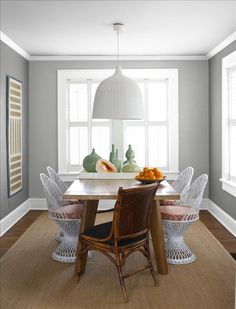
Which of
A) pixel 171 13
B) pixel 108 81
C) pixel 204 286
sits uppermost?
pixel 171 13

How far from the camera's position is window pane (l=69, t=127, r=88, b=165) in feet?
23.5

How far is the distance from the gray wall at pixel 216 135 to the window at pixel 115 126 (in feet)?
1.83

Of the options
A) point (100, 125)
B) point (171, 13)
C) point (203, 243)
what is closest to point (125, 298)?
point (203, 243)

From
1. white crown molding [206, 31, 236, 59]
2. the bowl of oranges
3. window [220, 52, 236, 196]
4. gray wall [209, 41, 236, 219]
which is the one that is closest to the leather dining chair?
the bowl of oranges

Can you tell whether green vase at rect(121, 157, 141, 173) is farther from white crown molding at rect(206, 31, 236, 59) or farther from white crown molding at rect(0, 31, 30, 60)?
white crown molding at rect(0, 31, 30, 60)

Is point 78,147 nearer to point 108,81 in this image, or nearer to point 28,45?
point 28,45

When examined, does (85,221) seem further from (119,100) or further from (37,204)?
(37,204)

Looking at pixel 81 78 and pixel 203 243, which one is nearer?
pixel 203 243

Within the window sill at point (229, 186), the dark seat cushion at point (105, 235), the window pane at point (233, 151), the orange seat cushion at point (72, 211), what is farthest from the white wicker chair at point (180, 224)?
the window pane at point (233, 151)

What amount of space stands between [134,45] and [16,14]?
2.04m

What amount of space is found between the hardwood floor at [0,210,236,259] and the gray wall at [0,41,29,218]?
0.24 m

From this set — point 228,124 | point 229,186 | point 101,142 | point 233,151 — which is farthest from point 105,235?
point 101,142

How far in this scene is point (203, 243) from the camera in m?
5.10

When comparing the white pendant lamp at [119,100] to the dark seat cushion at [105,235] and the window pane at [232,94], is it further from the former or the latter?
the window pane at [232,94]
